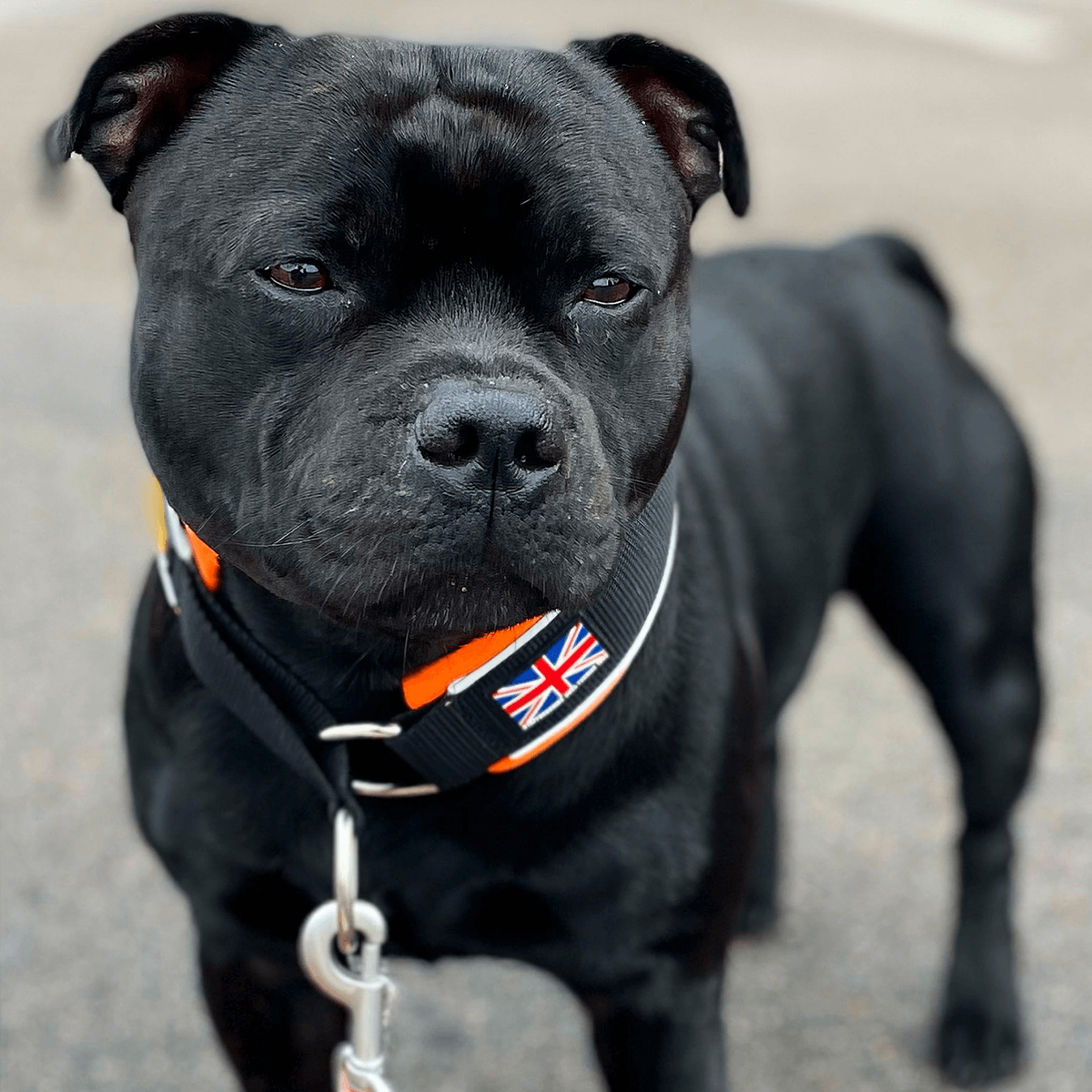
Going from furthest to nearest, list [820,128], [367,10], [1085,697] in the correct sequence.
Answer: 1. [367,10]
2. [820,128]
3. [1085,697]

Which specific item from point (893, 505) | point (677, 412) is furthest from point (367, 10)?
point (677, 412)

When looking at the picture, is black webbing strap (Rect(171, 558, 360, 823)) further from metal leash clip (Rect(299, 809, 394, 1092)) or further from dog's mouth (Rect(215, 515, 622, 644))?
dog's mouth (Rect(215, 515, 622, 644))

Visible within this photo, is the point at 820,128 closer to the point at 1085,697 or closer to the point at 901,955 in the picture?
the point at 1085,697

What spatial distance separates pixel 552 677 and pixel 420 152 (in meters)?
0.71

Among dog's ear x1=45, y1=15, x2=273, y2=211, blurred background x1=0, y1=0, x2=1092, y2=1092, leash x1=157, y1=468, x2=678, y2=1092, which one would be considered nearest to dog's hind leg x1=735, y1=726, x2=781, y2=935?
blurred background x1=0, y1=0, x2=1092, y2=1092

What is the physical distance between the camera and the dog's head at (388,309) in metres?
1.90

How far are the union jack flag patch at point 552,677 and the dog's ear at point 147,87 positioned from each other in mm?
840

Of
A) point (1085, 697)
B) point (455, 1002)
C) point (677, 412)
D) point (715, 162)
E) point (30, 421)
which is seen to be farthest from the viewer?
point (30, 421)

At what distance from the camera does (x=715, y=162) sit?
2.43 m

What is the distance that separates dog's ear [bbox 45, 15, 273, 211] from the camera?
2.07 m

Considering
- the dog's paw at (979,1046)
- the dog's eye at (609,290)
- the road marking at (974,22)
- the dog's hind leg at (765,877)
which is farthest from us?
the road marking at (974,22)

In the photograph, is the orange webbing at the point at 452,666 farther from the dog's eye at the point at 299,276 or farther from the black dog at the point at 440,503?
the dog's eye at the point at 299,276

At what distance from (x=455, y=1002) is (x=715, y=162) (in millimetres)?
1886

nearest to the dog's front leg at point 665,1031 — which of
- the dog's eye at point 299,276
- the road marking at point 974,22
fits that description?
the dog's eye at point 299,276
